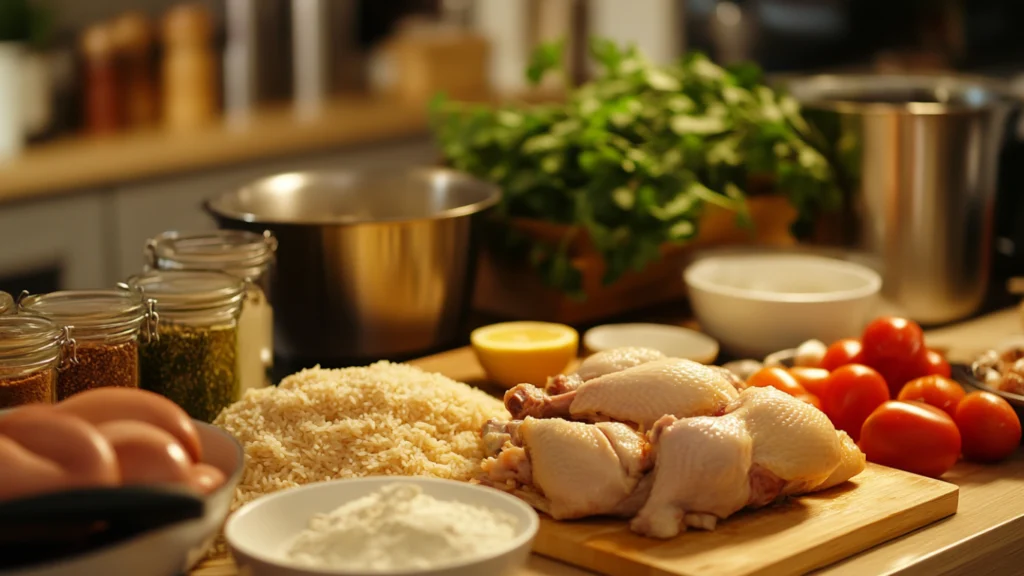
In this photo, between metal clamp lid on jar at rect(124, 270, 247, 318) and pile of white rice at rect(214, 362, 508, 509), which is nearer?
pile of white rice at rect(214, 362, 508, 509)

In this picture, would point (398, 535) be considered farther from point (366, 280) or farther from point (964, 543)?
point (366, 280)

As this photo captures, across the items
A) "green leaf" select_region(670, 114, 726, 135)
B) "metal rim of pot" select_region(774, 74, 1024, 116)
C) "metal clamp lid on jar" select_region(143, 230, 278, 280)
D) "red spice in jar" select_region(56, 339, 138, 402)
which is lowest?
"red spice in jar" select_region(56, 339, 138, 402)

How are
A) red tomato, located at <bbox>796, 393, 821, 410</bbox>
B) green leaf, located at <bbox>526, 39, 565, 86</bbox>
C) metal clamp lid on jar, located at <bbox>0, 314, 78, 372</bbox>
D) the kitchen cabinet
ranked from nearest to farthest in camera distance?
metal clamp lid on jar, located at <bbox>0, 314, 78, 372</bbox>, red tomato, located at <bbox>796, 393, 821, 410</bbox>, green leaf, located at <bbox>526, 39, 565, 86</bbox>, the kitchen cabinet

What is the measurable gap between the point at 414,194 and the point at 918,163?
0.75 metres

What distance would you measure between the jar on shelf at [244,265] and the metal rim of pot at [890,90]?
3.14 feet

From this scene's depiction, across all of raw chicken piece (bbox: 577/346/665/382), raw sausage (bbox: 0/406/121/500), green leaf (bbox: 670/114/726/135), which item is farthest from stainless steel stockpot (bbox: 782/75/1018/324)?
raw sausage (bbox: 0/406/121/500)

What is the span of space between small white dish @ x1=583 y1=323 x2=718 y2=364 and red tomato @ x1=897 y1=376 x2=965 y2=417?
30 centimetres

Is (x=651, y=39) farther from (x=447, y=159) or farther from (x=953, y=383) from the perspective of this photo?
(x=953, y=383)

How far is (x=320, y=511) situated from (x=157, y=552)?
214 mm

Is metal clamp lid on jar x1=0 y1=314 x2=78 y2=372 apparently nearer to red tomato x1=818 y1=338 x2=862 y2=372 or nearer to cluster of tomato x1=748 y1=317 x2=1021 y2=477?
cluster of tomato x1=748 y1=317 x2=1021 y2=477

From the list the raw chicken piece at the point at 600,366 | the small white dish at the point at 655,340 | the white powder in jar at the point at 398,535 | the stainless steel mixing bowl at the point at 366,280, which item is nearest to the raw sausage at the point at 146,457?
the white powder in jar at the point at 398,535

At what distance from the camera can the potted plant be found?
Result: 1.89 metres

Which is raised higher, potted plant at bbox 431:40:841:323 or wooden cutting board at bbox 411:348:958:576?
potted plant at bbox 431:40:841:323

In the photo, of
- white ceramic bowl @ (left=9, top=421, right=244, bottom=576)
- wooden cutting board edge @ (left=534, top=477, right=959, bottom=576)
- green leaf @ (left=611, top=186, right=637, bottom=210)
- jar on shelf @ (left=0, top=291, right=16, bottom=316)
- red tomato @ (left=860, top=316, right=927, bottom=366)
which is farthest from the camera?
green leaf @ (left=611, top=186, right=637, bottom=210)
